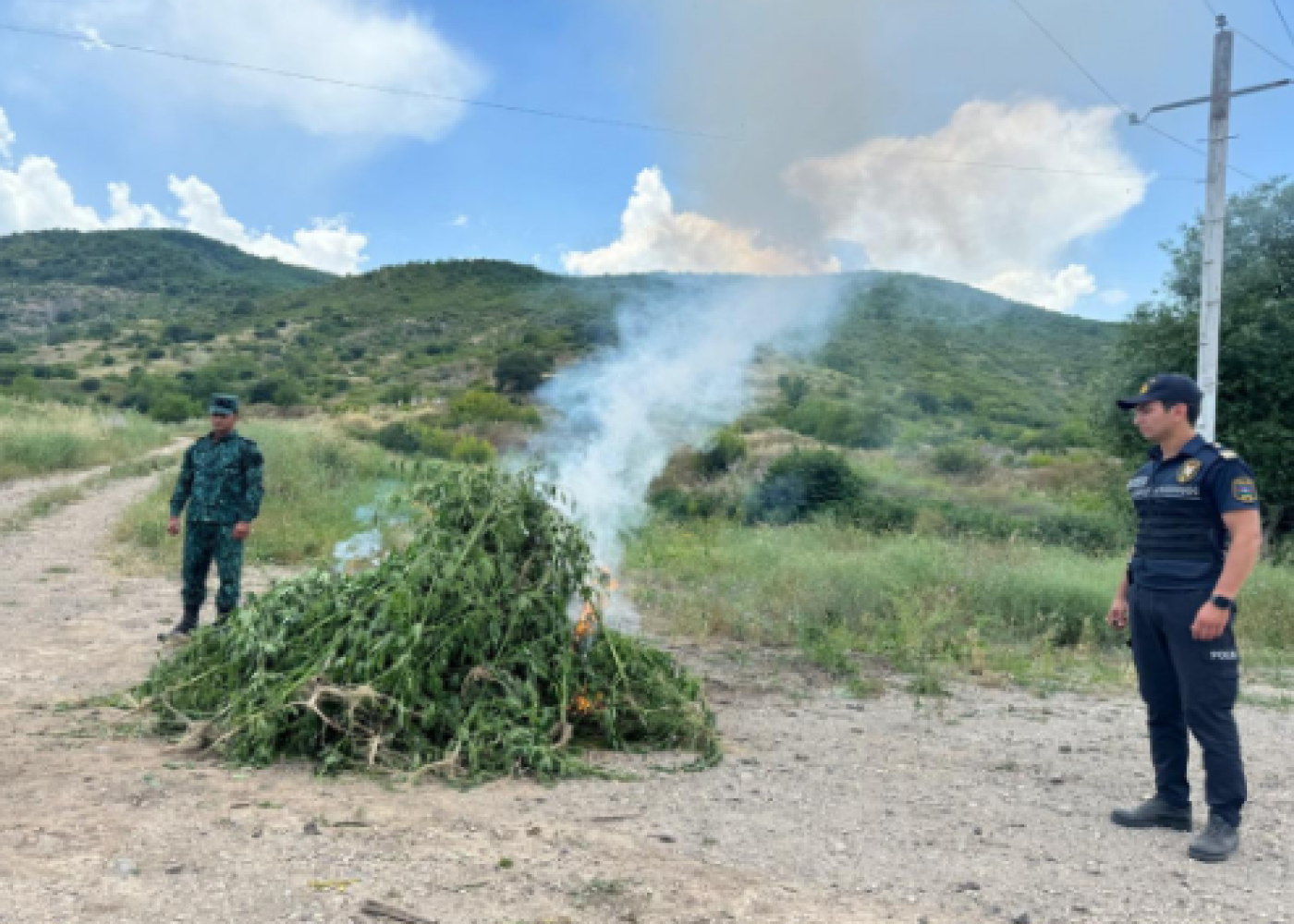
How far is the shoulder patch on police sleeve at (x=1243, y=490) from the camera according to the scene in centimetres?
367

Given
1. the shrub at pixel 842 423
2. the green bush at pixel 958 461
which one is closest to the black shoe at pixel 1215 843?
the shrub at pixel 842 423

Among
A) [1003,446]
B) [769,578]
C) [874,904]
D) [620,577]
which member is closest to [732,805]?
[874,904]

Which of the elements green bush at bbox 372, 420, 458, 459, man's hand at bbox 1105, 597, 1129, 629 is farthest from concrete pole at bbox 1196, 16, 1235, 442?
green bush at bbox 372, 420, 458, 459

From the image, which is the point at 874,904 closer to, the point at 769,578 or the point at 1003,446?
the point at 769,578

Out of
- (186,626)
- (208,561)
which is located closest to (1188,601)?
(208,561)

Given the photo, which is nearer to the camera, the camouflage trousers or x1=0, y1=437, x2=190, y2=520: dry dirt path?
the camouflage trousers

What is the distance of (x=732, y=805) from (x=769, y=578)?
5922 millimetres

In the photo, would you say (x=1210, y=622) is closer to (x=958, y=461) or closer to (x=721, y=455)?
(x=721, y=455)

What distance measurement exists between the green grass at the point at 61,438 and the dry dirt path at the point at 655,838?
50.5ft

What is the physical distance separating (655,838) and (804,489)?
14.2 m

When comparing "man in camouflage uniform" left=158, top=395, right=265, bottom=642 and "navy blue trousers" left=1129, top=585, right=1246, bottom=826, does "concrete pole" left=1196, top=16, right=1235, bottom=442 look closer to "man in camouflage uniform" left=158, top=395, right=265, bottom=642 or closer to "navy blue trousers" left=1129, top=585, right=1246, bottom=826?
"navy blue trousers" left=1129, top=585, right=1246, bottom=826

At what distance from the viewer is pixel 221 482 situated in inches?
256

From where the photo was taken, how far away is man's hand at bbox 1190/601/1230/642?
3632 millimetres

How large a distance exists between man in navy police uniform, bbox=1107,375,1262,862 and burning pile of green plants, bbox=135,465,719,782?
2.06 m
